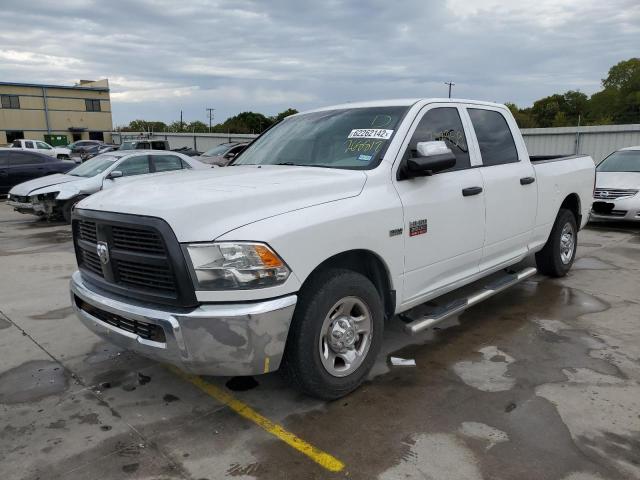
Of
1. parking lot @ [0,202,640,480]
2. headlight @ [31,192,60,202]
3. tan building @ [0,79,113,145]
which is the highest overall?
tan building @ [0,79,113,145]

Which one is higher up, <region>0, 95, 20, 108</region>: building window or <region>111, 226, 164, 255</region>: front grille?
<region>0, 95, 20, 108</region>: building window

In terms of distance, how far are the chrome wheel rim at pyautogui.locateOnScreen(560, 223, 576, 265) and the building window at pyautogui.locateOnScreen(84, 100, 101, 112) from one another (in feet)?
198

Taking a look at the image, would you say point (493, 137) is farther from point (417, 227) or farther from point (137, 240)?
point (137, 240)

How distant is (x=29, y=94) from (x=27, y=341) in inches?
2294

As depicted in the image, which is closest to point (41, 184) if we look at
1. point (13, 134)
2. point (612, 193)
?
point (612, 193)

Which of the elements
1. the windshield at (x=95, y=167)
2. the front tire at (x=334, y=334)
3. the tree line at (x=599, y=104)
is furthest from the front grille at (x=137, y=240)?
the tree line at (x=599, y=104)

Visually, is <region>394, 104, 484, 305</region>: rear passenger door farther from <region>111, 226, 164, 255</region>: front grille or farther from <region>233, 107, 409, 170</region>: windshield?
<region>111, 226, 164, 255</region>: front grille

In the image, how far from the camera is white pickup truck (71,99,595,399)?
2721 millimetres

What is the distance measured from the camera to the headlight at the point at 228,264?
2.70 m

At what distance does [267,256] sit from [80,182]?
380 inches

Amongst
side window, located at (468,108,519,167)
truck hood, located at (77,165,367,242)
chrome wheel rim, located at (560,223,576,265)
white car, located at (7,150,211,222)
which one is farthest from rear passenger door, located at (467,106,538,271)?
white car, located at (7,150,211,222)

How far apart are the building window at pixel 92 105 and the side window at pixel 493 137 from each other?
6080 centimetres

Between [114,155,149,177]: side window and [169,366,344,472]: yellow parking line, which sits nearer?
[169,366,344,472]: yellow parking line

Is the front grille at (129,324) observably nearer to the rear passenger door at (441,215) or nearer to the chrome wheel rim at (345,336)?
the chrome wheel rim at (345,336)
